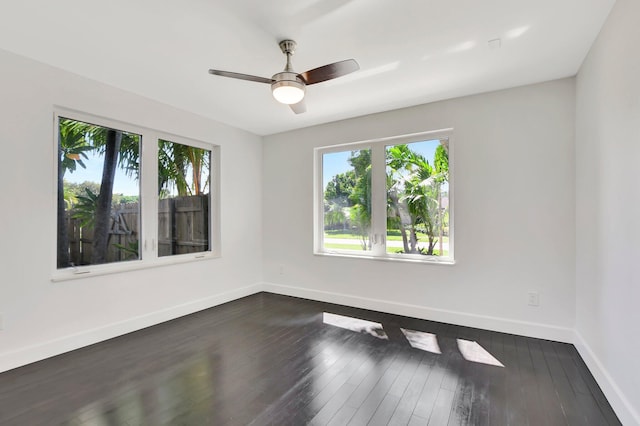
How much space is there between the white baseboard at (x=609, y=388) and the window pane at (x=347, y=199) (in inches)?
93.5

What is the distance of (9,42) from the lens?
231 cm

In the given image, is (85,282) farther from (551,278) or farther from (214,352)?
(551,278)

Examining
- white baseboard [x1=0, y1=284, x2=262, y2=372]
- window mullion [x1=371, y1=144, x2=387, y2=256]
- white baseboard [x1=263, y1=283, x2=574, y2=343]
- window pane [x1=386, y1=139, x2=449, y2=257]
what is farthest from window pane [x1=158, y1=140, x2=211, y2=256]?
window pane [x1=386, y1=139, x2=449, y2=257]

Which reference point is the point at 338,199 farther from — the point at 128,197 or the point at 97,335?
the point at 97,335

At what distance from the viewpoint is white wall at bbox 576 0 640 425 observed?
5.60 ft

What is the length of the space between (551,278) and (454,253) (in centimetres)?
91

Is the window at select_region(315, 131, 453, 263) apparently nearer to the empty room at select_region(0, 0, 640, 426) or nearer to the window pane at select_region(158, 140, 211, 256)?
the empty room at select_region(0, 0, 640, 426)

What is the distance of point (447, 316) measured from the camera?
3449 mm

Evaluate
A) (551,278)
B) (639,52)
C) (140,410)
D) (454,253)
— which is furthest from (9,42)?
(551,278)

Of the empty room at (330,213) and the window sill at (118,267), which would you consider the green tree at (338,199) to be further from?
the window sill at (118,267)

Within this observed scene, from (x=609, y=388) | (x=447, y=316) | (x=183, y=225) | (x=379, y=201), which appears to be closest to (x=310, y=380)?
(x=447, y=316)

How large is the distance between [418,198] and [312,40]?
2281mm

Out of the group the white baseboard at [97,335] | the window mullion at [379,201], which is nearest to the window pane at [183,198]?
the white baseboard at [97,335]

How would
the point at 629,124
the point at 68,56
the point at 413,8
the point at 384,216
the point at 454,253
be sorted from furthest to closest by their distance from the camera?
the point at 384,216 < the point at 454,253 < the point at 68,56 < the point at 413,8 < the point at 629,124
